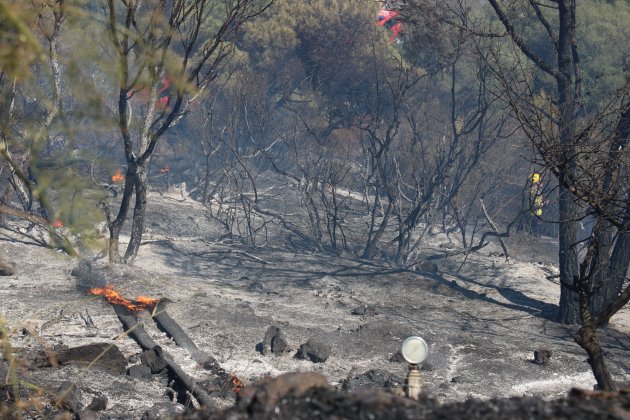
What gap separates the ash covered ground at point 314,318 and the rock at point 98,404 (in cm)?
7

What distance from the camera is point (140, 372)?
6.35m

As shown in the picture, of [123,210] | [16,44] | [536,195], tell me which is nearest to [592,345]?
[536,195]

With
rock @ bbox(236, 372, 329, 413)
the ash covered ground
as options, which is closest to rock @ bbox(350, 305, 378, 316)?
the ash covered ground

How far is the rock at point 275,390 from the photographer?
266cm

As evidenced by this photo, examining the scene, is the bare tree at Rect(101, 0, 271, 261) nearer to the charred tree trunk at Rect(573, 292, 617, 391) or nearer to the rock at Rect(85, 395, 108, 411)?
the rock at Rect(85, 395, 108, 411)

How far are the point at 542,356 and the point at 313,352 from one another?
9.10 feet

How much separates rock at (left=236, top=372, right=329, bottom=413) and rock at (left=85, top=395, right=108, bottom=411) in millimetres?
2867

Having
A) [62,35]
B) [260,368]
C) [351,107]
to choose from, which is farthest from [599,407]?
[351,107]

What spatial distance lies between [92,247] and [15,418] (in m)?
6.56

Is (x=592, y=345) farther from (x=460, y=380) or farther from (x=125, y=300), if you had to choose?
(x=125, y=300)

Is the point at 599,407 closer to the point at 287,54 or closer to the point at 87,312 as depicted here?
the point at 87,312

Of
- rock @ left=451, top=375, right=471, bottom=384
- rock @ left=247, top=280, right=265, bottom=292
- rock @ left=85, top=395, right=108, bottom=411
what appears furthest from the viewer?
rock @ left=247, top=280, right=265, bottom=292

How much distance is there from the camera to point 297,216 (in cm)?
1734

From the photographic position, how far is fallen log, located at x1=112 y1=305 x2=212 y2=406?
5.79 meters
